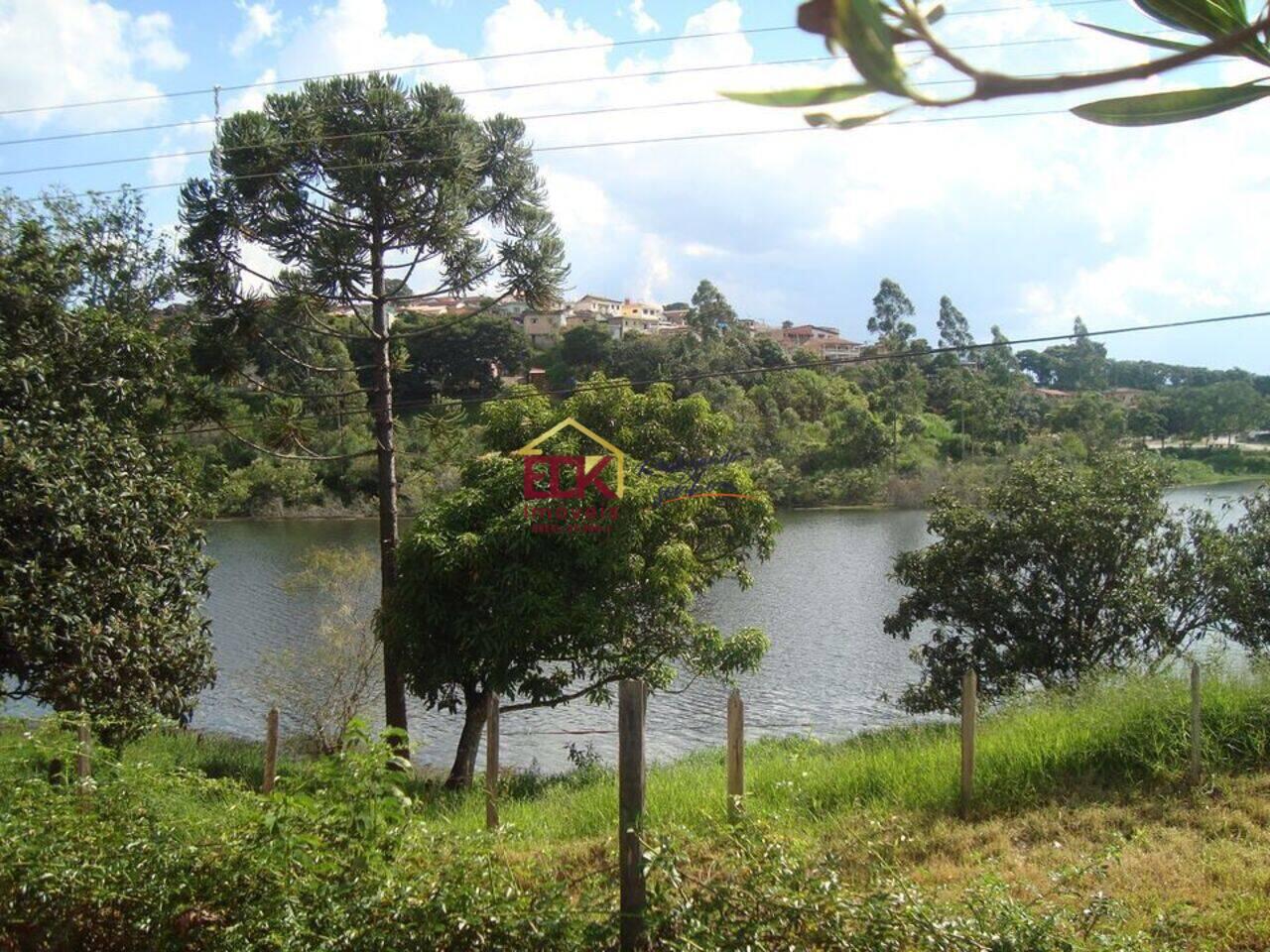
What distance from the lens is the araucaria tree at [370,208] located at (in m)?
8.12

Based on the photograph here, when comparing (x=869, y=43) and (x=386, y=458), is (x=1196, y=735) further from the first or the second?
(x=386, y=458)

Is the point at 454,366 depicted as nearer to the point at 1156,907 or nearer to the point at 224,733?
the point at 224,733

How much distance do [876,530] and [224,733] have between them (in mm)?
13781

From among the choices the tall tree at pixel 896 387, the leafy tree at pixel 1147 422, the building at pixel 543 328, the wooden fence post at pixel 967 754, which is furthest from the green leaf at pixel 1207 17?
the building at pixel 543 328

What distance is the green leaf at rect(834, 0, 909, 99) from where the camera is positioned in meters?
0.57

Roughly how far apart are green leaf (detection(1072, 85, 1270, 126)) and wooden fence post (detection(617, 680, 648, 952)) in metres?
2.37

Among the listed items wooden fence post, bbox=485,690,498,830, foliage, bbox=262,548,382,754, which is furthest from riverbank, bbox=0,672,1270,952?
foliage, bbox=262,548,382,754

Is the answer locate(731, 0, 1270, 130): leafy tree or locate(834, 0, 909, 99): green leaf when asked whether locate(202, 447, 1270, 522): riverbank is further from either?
locate(834, 0, 909, 99): green leaf

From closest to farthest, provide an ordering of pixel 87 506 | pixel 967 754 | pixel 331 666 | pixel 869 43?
pixel 869 43, pixel 967 754, pixel 87 506, pixel 331 666

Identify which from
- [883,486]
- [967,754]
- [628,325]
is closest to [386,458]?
[967,754]

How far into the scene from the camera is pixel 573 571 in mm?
8211

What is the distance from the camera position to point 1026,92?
64 centimetres

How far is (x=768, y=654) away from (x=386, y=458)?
287 inches

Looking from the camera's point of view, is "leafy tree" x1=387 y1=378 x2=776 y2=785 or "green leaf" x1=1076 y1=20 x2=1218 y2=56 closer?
"green leaf" x1=1076 y1=20 x2=1218 y2=56
